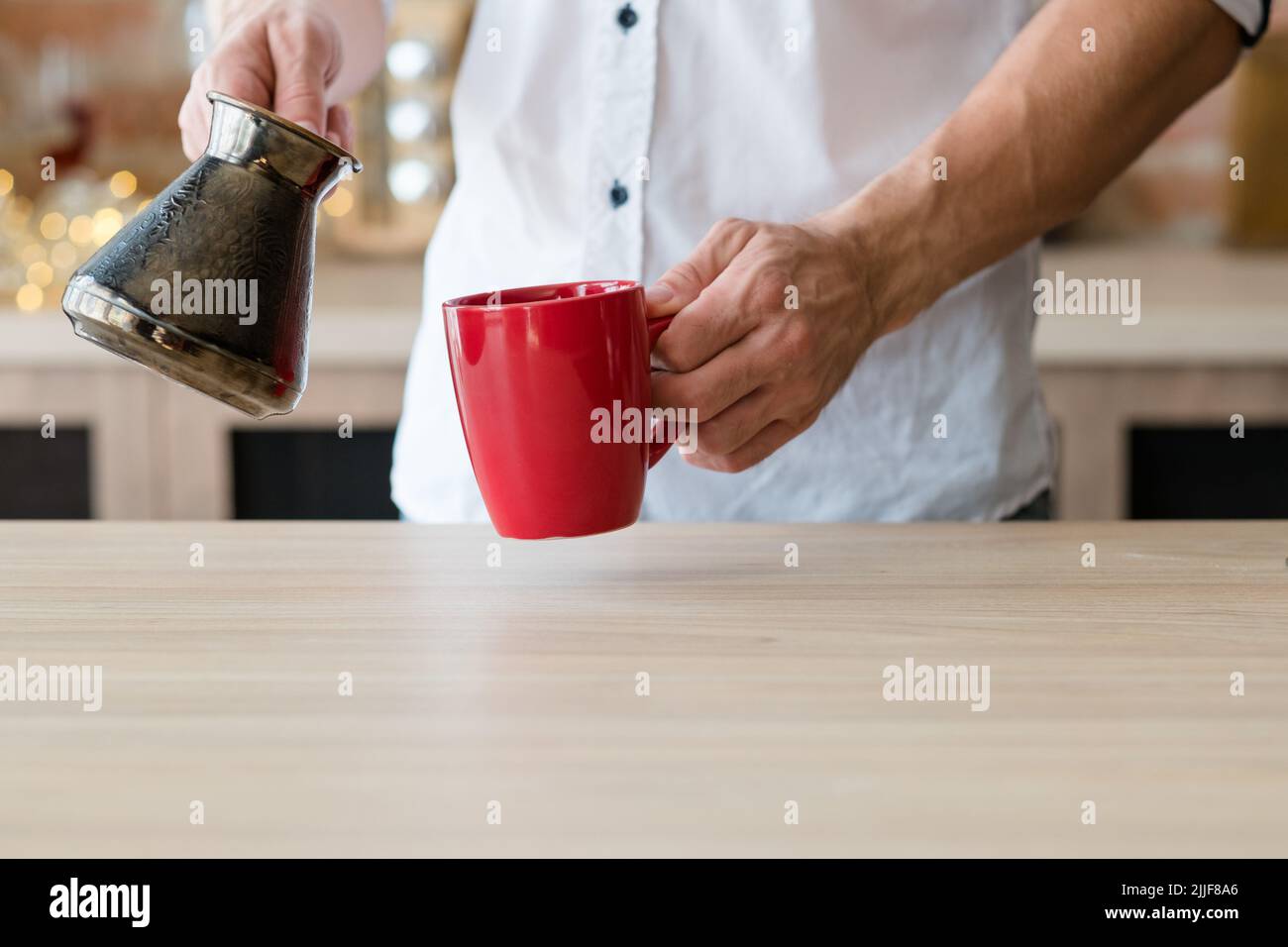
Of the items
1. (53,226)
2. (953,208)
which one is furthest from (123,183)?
(953,208)

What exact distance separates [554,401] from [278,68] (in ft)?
0.86

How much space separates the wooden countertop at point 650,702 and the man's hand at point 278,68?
0.21m

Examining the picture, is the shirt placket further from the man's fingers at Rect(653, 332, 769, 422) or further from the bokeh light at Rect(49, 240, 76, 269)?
the bokeh light at Rect(49, 240, 76, 269)

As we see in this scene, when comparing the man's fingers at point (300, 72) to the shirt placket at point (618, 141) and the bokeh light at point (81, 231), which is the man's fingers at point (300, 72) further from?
the bokeh light at point (81, 231)

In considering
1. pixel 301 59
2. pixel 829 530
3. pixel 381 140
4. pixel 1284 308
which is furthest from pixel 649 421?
pixel 381 140

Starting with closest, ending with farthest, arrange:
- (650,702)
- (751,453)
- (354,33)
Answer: (650,702) → (751,453) → (354,33)

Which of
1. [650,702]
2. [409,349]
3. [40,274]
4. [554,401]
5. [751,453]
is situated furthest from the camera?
[40,274]

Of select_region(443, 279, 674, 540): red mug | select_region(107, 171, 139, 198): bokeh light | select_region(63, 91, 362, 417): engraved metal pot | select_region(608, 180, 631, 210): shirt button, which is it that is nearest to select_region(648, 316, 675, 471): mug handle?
select_region(443, 279, 674, 540): red mug

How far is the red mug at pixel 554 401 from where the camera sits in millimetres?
568

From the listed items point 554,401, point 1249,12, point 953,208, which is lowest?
point 554,401

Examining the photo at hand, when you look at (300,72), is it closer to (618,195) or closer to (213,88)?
(213,88)

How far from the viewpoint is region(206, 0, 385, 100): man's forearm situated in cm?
83

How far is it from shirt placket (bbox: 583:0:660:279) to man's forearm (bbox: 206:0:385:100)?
135 mm

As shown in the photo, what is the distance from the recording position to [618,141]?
2.85ft
